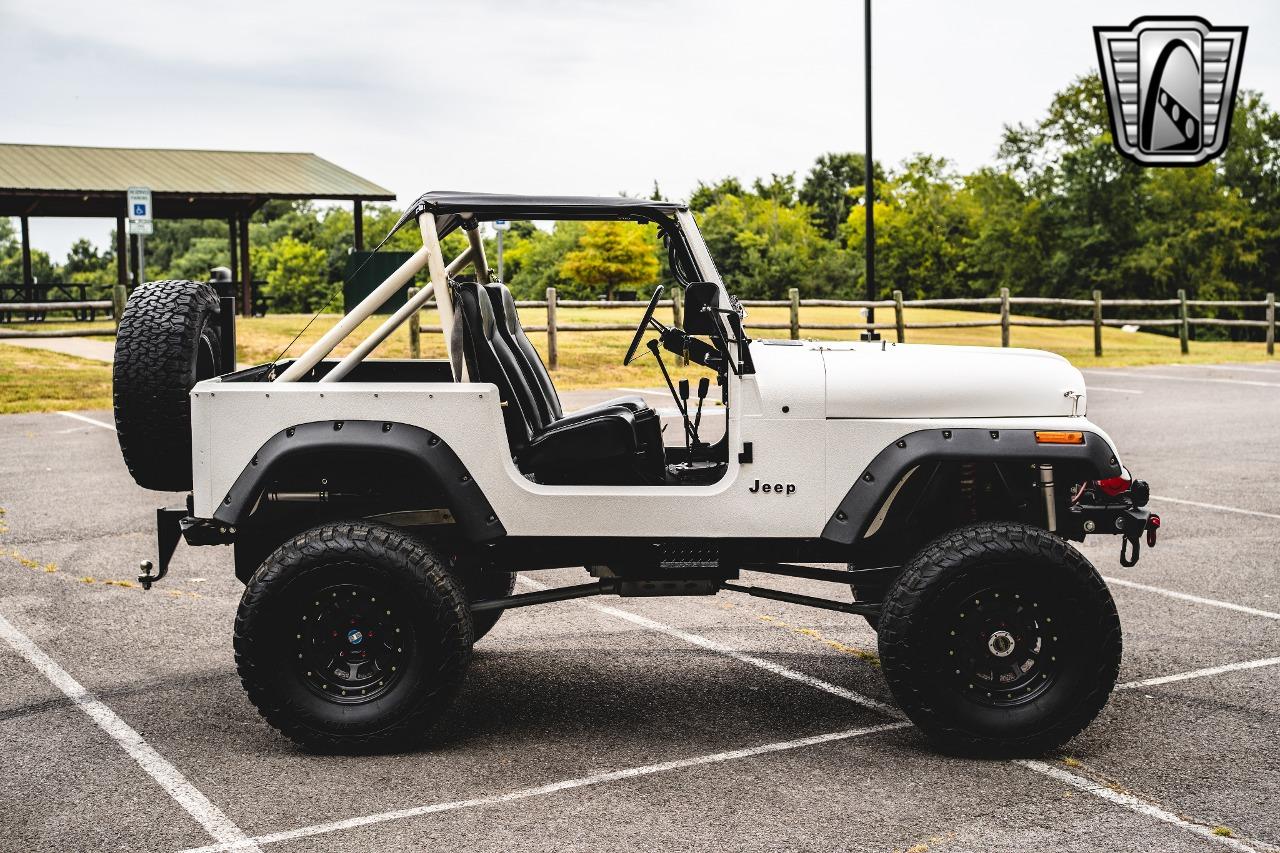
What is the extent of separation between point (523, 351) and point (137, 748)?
6.94 ft

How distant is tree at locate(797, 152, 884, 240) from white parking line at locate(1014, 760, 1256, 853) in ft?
243

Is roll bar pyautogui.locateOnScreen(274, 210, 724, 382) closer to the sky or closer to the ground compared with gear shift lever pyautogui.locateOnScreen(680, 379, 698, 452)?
closer to the sky

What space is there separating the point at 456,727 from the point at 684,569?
1.05m

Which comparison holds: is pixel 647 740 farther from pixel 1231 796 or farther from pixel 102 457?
pixel 102 457

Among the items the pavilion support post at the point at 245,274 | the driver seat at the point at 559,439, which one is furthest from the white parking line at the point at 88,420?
the pavilion support post at the point at 245,274

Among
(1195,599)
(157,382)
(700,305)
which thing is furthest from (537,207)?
(1195,599)

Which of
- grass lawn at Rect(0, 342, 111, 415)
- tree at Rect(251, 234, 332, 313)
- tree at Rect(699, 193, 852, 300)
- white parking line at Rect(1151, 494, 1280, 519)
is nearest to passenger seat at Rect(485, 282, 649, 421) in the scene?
white parking line at Rect(1151, 494, 1280, 519)

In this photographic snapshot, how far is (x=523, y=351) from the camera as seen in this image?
18.7 feet

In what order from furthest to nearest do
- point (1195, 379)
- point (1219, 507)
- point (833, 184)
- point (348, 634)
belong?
point (833, 184), point (1195, 379), point (1219, 507), point (348, 634)

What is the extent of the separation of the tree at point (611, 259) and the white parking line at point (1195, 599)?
45478 mm

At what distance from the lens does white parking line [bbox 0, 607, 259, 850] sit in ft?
13.5

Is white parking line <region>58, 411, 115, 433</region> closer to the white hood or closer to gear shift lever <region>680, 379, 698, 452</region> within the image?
gear shift lever <region>680, 379, 698, 452</region>

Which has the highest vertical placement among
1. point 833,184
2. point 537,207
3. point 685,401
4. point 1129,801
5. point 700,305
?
point 833,184

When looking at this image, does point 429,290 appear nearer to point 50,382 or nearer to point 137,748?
point 137,748
